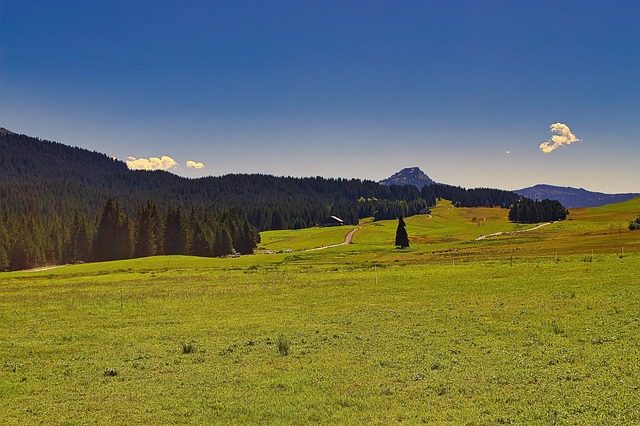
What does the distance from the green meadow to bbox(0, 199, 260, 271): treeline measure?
84.4m

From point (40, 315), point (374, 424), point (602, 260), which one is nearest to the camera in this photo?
point (374, 424)

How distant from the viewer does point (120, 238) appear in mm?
125062

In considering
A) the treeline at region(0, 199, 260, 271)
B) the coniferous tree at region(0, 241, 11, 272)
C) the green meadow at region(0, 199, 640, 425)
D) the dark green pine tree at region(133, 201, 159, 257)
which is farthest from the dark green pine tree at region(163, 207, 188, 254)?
the green meadow at region(0, 199, 640, 425)

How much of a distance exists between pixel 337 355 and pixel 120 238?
118884 millimetres

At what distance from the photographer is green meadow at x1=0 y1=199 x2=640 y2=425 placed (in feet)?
46.5

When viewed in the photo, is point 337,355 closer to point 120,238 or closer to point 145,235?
point 120,238

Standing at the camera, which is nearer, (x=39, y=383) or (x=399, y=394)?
(x=399, y=394)

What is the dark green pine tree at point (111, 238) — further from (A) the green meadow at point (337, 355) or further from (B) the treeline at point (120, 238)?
Result: (A) the green meadow at point (337, 355)

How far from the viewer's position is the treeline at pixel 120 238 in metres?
125

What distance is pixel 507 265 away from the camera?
59.9 meters

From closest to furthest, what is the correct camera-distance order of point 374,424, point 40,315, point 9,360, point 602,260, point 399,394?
point 374,424 → point 399,394 → point 9,360 → point 40,315 → point 602,260

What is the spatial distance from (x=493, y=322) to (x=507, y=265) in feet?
120

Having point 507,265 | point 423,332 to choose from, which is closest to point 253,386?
point 423,332

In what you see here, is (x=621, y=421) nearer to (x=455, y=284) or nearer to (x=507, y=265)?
(x=455, y=284)
